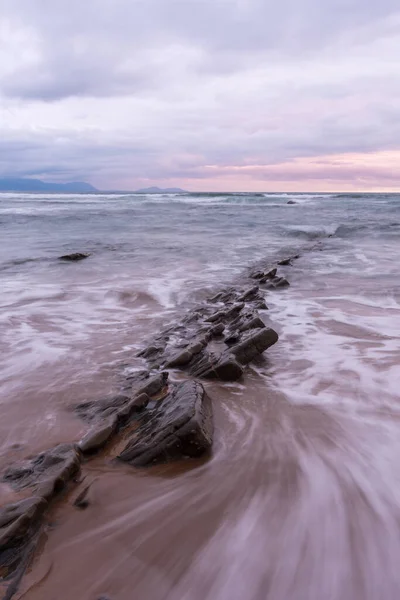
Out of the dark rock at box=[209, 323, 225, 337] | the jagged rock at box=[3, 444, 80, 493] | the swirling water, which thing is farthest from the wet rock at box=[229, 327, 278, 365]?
the jagged rock at box=[3, 444, 80, 493]

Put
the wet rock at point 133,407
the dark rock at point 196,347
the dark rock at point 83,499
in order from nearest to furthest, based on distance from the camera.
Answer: the dark rock at point 83,499 < the wet rock at point 133,407 < the dark rock at point 196,347

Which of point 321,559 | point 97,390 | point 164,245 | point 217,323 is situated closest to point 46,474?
point 97,390

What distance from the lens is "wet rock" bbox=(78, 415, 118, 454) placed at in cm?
268

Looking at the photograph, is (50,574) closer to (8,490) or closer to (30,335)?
(8,490)

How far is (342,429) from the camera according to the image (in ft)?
9.82

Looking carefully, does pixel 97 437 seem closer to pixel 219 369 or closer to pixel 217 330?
pixel 219 369

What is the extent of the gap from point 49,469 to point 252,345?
223 centimetres

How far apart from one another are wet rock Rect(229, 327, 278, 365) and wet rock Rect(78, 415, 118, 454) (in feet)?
4.90

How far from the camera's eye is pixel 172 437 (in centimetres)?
261

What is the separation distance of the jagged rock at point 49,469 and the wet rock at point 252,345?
1.84m

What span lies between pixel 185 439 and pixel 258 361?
67.4 inches

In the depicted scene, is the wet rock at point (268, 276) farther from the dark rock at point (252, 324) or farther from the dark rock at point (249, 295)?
the dark rock at point (252, 324)

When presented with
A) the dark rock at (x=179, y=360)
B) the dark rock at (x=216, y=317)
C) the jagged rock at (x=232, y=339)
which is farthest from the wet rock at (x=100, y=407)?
the dark rock at (x=216, y=317)

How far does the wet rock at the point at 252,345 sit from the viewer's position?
13.3 ft
